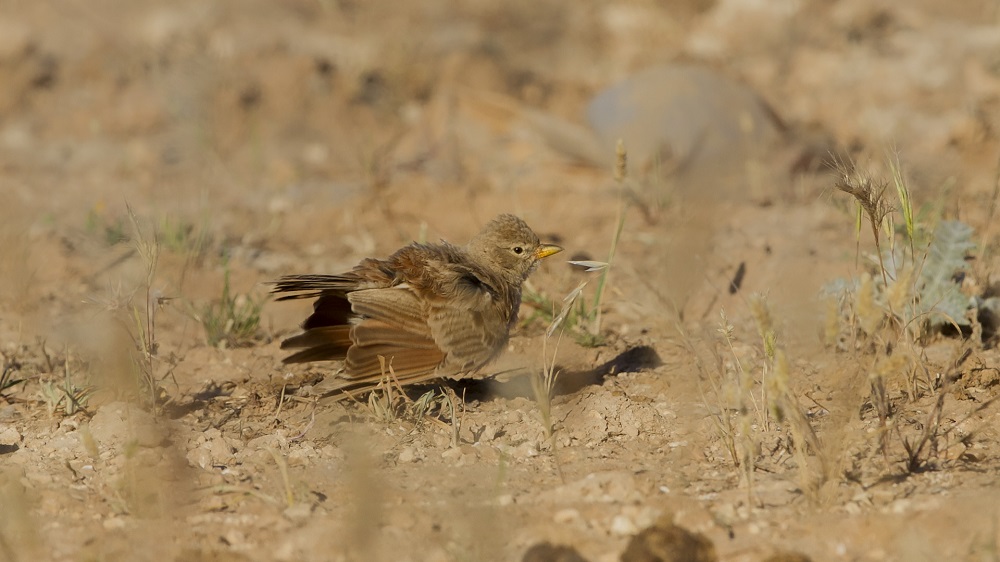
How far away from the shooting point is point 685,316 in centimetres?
582

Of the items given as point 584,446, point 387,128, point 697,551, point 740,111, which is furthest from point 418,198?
point 697,551

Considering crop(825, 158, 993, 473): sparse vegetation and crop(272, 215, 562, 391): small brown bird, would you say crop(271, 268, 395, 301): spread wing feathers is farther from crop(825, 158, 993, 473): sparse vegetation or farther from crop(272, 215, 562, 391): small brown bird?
crop(825, 158, 993, 473): sparse vegetation

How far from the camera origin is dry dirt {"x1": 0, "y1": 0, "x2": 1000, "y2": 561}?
12.0 ft

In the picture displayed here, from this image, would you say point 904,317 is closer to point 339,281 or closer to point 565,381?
point 565,381

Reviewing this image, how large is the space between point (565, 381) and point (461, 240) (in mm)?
2201

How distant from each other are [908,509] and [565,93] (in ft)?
21.6

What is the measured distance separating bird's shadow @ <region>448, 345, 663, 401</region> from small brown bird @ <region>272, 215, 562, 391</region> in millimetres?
223

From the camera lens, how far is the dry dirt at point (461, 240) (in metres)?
3.65

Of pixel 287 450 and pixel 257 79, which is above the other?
pixel 257 79

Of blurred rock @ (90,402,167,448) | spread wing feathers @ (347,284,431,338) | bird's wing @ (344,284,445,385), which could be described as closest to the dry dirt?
blurred rock @ (90,402,167,448)

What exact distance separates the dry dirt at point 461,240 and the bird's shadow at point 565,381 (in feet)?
0.10

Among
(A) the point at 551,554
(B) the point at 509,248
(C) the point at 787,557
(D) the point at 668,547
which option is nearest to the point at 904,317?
(C) the point at 787,557

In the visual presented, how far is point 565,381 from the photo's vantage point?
507 cm

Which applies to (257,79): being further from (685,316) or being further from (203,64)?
(685,316)
